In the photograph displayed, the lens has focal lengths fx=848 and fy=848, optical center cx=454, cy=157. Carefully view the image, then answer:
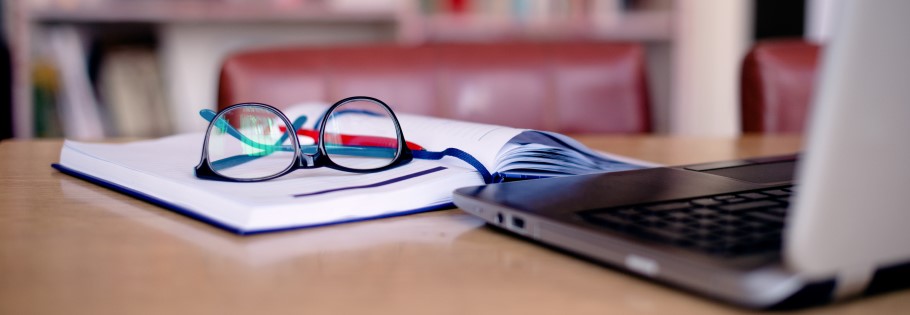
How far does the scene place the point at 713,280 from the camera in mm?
383

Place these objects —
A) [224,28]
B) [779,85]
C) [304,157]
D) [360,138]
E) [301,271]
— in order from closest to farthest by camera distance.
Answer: [301,271] < [304,157] < [360,138] < [779,85] < [224,28]

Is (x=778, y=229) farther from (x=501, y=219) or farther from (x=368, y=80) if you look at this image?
(x=368, y=80)

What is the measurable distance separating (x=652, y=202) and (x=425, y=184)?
17 centimetres

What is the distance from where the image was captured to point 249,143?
76 cm

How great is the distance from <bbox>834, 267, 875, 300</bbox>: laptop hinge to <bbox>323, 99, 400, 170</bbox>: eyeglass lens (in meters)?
0.41

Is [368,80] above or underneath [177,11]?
underneath

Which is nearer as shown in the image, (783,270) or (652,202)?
(783,270)

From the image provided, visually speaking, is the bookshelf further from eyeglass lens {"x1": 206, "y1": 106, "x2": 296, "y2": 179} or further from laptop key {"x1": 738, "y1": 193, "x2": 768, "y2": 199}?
laptop key {"x1": 738, "y1": 193, "x2": 768, "y2": 199}

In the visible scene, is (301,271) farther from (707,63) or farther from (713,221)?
(707,63)

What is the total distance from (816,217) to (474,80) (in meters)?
1.25

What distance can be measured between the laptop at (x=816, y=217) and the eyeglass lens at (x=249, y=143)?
→ 0.82ft

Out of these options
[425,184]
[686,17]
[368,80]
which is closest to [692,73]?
[686,17]

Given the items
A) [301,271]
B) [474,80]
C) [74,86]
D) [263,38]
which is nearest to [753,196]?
[301,271]

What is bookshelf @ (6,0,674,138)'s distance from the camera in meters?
2.31
